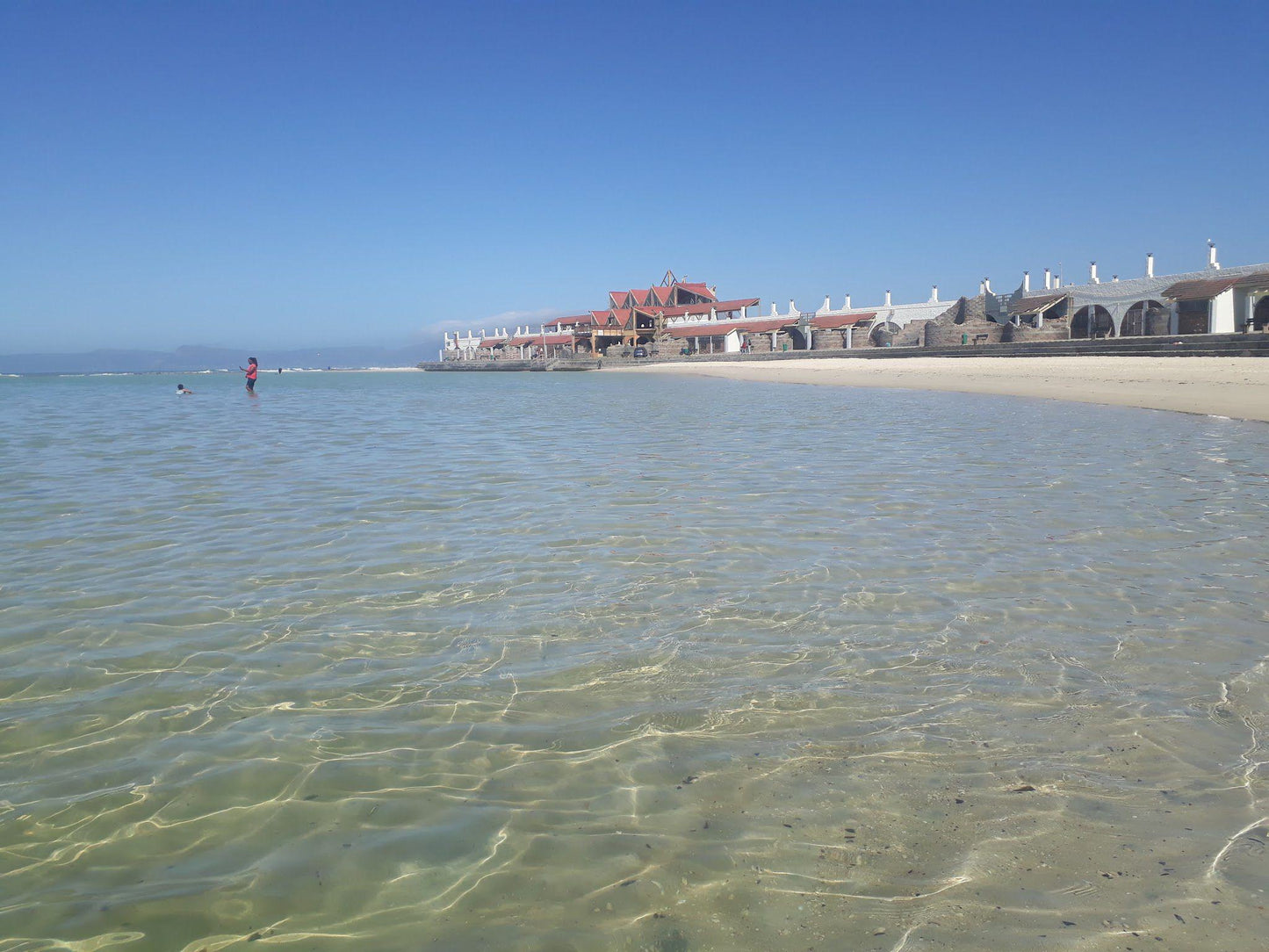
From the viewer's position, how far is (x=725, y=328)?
69000 mm

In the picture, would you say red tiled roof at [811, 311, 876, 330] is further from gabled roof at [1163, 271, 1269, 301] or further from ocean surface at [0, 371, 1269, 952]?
ocean surface at [0, 371, 1269, 952]

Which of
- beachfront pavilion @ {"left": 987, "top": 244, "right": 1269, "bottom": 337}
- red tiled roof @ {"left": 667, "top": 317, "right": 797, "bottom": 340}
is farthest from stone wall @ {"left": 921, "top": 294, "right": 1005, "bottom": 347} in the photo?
red tiled roof @ {"left": 667, "top": 317, "right": 797, "bottom": 340}

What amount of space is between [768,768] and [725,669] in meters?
0.95

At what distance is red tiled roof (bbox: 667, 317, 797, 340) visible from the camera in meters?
63.2

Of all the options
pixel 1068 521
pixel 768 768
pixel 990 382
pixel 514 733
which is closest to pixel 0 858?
pixel 514 733

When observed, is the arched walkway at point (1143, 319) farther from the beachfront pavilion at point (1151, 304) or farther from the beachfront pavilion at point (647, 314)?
the beachfront pavilion at point (647, 314)

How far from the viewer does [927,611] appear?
4781 mm

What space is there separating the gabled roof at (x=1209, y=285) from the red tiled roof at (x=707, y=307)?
4087 cm

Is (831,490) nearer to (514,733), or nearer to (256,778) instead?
(514,733)

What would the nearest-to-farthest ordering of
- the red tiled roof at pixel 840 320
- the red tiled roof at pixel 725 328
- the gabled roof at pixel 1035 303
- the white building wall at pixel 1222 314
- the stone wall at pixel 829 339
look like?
the white building wall at pixel 1222 314, the gabled roof at pixel 1035 303, the stone wall at pixel 829 339, the red tiled roof at pixel 840 320, the red tiled roof at pixel 725 328

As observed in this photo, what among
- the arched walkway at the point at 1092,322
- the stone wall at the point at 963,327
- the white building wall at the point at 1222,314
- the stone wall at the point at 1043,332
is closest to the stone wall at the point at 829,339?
the stone wall at the point at 963,327

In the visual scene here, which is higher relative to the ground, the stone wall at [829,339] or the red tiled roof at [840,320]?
the red tiled roof at [840,320]

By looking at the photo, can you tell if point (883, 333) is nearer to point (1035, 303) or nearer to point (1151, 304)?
point (1035, 303)

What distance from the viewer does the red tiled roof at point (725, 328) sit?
207 ft
